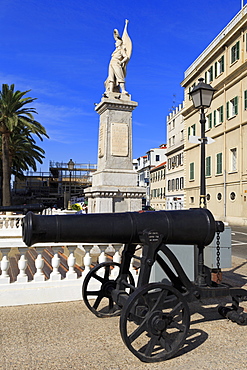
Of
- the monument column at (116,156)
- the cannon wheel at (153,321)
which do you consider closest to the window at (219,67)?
the monument column at (116,156)

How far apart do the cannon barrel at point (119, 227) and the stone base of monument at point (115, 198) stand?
641cm

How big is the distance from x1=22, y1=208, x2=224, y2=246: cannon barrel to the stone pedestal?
648 centimetres

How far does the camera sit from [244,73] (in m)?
27.8

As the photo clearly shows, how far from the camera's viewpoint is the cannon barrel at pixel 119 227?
365 centimetres

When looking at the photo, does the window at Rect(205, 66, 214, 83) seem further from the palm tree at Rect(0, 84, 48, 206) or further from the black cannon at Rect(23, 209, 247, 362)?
the black cannon at Rect(23, 209, 247, 362)

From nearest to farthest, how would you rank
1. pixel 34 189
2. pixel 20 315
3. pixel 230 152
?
1. pixel 20 315
2. pixel 230 152
3. pixel 34 189

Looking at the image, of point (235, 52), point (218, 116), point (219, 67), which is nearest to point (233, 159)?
point (218, 116)

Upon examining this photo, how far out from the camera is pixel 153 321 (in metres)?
3.61

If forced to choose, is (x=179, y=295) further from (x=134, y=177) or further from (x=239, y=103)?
(x=239, y=103)

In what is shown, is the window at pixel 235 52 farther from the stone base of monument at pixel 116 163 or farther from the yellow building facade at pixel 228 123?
the stone base of monument at pixel 116 163

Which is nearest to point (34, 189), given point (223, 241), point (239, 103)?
point (239, 103)

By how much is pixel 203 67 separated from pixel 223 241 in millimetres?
33035

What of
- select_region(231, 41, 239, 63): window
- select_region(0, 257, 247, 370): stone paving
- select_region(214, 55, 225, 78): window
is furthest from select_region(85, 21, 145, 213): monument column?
select_region(214, 55, 225, 78): window

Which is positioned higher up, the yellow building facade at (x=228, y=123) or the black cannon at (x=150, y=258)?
the yellow building facade at (x=228, y=123)
